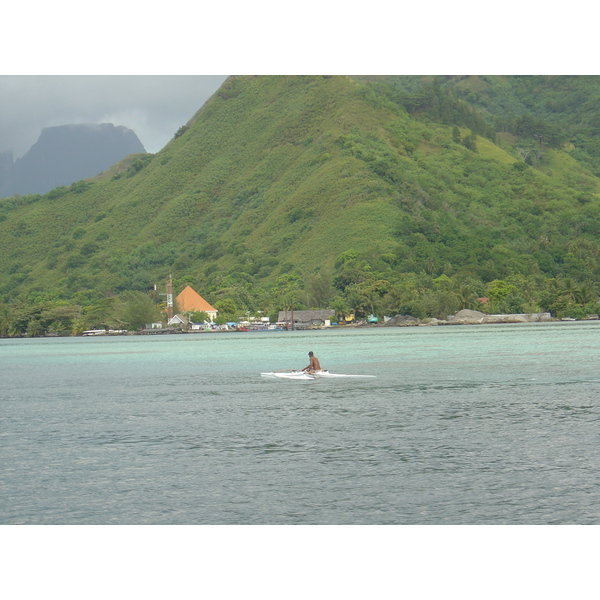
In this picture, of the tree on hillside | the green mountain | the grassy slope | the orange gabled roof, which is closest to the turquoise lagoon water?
the green mountain

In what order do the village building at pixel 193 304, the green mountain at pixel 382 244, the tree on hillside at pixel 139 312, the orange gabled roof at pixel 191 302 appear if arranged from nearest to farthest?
the green mountain at pixel 382 244 < the tree on hillside at pixel 139 312 < the village building at pixel 193 304 < the orange gabled roof at pixel 191 302

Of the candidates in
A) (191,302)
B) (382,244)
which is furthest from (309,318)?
(191,302)

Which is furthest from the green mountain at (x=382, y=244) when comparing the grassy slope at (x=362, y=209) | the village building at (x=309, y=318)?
the village building at (x=309, y=318)

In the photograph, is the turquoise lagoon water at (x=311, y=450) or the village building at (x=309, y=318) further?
the village building at (x=309, y=318)

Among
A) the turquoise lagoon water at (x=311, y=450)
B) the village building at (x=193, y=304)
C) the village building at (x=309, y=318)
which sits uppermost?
the village building at (x=193, y=304)

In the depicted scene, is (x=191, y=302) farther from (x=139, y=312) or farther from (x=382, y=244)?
(x=382, y=244)

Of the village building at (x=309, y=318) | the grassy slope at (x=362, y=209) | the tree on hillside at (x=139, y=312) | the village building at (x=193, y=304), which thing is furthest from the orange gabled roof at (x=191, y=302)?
the village building at (x=309, y=318)

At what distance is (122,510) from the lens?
14523 millimetres

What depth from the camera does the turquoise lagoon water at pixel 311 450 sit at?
561 inches

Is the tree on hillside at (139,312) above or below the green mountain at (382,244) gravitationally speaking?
below

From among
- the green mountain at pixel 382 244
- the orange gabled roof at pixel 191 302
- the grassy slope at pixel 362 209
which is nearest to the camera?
the green mountain at pixel 382 244

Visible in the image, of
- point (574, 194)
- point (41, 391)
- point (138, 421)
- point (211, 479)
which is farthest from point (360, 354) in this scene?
point (574, 194)

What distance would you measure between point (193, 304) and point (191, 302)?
903mm

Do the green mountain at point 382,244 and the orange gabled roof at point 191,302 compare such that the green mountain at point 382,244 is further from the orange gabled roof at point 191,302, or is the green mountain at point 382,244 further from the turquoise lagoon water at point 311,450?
the turquoise lagoon water at point 311,450
